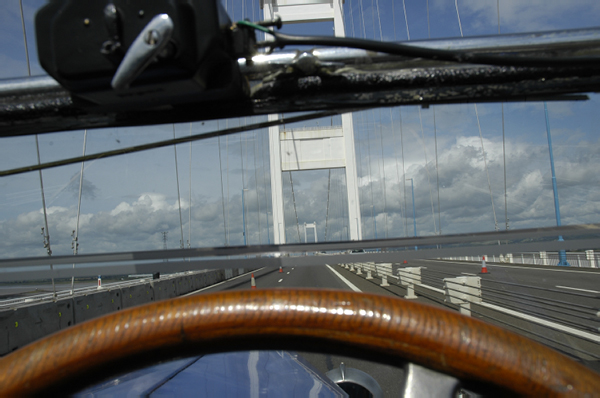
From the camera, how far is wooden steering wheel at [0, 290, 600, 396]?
1.64 feet

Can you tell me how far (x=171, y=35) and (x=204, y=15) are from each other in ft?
0.25

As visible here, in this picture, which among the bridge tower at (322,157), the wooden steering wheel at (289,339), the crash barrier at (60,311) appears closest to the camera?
the wooden steering wheel at (289,339)

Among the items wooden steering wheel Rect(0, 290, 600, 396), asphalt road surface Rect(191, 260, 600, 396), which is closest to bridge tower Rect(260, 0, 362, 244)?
asphalt road surface Rect(191, 260, 600, 396)

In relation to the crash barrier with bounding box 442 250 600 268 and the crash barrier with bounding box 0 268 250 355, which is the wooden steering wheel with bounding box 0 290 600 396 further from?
the crash barrier with bounding box 0 268 250 355

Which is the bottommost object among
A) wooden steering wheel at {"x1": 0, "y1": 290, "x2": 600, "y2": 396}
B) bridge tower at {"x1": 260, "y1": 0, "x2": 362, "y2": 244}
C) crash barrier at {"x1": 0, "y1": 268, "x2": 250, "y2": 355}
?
crash barrier at {"x1": 0, "y1": 268, "x2": 250, "y2": 355}

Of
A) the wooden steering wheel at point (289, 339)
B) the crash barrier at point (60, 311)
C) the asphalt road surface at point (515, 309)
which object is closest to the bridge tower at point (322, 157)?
the crash barrier at point (60, 311)

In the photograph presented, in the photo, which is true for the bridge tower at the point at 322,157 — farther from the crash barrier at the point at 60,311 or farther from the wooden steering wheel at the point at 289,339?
the wooden steering wheel at the point at 289,339

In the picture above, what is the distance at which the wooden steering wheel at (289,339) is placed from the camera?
1.64 ft

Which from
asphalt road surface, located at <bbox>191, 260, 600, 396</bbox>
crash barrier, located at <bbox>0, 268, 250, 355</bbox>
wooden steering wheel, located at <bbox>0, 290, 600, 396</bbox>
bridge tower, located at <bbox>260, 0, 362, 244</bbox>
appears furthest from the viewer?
bridge tower, located at <bbox>260, 0, 362, 244</bbox>

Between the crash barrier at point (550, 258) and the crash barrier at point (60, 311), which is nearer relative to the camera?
the crash barrier at point (550, 258)

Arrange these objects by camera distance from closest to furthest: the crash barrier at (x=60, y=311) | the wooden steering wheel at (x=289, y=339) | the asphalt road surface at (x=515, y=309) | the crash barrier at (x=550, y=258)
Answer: the wooden steering wheel at (x=289, y=339), the crash barrier at (x=550, y=258), the asphalt road surface at (x=515, y=309), the crash barrier at (x=60, y=311)

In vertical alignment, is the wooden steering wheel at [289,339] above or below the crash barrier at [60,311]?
above

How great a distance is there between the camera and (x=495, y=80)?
86 centimetres

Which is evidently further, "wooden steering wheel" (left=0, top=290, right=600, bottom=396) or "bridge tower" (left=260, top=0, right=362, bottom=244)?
"bridge tower" (left=260, top=0, right=362, bottom=244)
